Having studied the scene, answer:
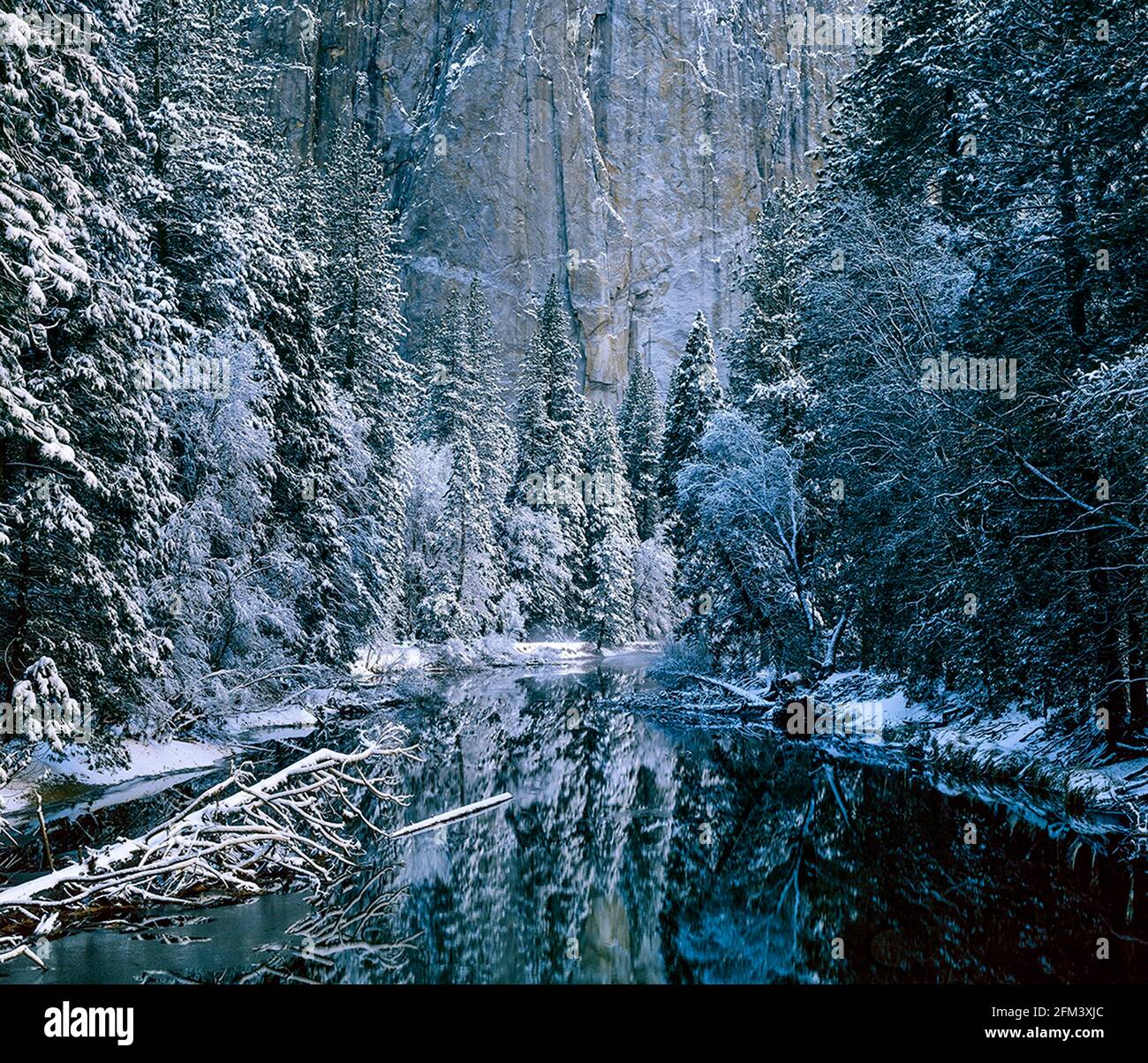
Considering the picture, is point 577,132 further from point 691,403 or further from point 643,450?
point 691,403

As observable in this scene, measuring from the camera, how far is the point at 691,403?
34.1m

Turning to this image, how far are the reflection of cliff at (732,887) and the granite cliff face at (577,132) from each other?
104 metres

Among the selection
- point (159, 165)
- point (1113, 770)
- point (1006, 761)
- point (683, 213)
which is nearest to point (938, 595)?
point (1006, 761)

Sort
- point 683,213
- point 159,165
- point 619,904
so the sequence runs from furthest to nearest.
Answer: point 683,213
point 159,165
point 619,904

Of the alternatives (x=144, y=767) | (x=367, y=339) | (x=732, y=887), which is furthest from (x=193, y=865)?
(x=367, y=339)

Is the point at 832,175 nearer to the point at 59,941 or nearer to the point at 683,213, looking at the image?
the point at 59,941

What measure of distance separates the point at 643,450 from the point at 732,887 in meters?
53.7

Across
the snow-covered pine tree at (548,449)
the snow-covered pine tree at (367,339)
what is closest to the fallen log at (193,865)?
the snow-covered pine tree at (367,339)

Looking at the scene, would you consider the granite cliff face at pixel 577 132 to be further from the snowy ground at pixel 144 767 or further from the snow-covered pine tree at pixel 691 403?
the snowy ground at pixel 144 767

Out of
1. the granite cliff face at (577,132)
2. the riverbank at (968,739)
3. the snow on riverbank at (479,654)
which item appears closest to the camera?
the riverbank at (968,739)

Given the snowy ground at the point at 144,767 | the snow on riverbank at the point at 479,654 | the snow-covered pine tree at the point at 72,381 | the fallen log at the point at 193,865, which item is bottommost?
the snow on riverbank at the point at 479,654

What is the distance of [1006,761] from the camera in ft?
47.5

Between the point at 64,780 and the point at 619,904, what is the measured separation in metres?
9.58

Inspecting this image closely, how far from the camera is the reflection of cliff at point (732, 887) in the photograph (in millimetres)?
7473
